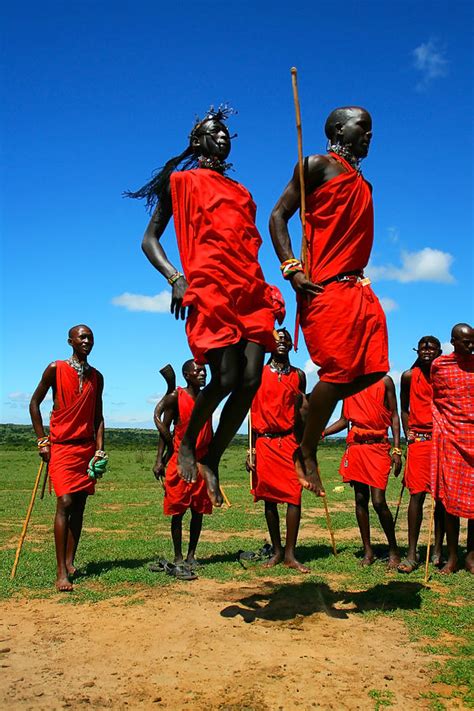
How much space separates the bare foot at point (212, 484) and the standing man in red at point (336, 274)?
2.30ft

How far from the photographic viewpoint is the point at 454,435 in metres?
8.06

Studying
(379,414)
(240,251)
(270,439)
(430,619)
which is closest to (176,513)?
(270,439)

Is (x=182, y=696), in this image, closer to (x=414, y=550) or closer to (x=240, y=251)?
(x=240, y=251)

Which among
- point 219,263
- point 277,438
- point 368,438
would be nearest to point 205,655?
point 219,263

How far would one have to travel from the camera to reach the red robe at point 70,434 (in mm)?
7754

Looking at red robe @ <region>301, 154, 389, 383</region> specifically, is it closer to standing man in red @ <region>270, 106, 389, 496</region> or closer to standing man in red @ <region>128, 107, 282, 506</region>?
standing man in red @ <region>270, 106, 389, 496</region>

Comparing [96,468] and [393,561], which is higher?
[96,468]

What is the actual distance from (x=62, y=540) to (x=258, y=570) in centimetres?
235

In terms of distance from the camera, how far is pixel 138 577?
780cm

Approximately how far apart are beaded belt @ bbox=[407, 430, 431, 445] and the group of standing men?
383 cm

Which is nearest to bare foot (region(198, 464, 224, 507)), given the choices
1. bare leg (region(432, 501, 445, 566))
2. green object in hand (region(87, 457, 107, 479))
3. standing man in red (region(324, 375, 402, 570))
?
green object in hand (region(87, 457, 107, 479))

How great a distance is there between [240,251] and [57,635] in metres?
3.48

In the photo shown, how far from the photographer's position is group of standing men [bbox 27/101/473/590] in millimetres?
4801

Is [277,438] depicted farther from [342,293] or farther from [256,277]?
[256,277]
